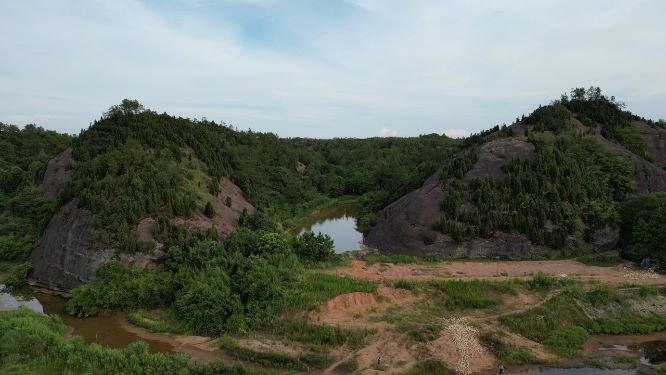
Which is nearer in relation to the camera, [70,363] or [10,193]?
[70,363]

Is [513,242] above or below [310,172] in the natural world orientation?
below

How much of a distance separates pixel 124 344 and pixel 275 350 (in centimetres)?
682

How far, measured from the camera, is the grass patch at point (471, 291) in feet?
55.2

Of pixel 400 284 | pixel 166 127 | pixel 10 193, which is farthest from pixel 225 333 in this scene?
pixel 10 193

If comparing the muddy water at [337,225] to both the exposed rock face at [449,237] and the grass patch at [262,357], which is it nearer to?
the exposed rock face at [449,237]

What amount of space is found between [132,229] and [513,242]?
78.7 feet

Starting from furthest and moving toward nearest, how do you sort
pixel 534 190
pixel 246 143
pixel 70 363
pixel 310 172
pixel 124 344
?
pixel 310 172
pixel 246 143
pixel 534 190
pixel 124 344
pixel 70 363

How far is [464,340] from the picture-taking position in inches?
560

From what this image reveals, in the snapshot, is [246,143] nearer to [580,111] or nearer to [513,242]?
[513,242]

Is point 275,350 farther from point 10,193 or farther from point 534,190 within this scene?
point 10,193

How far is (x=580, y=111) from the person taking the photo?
119 ft

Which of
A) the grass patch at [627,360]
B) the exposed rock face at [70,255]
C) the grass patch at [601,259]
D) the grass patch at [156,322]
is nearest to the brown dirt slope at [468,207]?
the grass patch at [601,259]

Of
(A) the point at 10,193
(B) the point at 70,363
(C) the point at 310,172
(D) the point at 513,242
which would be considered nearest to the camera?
(B) the point at 70,363

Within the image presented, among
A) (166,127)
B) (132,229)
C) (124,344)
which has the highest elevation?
(166,127)
